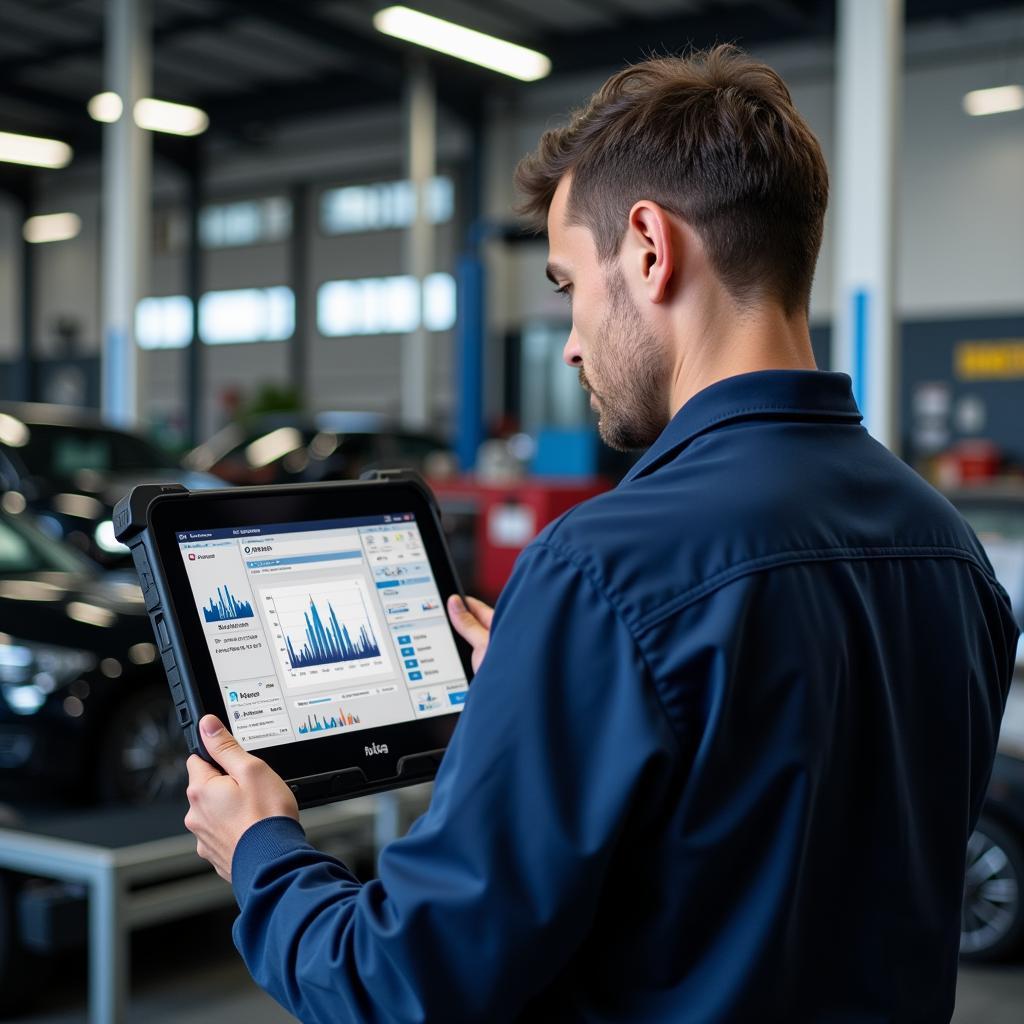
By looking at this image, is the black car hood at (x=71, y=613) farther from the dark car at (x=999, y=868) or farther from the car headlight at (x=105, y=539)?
the dark car at (x=999, y=868)

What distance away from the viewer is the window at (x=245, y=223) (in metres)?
22.2

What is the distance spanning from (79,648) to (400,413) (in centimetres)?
1649

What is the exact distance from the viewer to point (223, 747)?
132cm

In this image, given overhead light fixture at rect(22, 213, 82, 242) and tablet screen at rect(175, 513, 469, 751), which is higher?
overhead light fixture at rect(22, 213, 82, 242)

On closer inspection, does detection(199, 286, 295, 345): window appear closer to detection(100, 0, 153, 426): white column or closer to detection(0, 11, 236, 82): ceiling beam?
detection(0, 11, 236, 82): ceiling beam

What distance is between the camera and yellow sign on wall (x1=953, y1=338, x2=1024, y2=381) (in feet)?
50.2

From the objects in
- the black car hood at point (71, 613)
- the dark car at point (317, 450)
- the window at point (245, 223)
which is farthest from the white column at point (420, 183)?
the black car hood at point (71, 613)

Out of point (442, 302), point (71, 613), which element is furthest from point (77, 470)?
point (442, 302)

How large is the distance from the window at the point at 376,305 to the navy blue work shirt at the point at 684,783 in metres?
19.0

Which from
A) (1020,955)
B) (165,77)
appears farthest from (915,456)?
(1020,955)

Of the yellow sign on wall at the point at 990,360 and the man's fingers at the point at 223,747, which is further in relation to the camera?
the yellow sign on wall at the point at 990,360

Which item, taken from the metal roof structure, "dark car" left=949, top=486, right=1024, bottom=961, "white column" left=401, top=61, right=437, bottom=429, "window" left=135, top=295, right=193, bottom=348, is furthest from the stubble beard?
"window" left=135, top=295, right=193, bottom=348

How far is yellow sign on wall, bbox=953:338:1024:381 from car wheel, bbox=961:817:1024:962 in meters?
12.4

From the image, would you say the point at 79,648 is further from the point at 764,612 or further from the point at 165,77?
the point at 165,77
